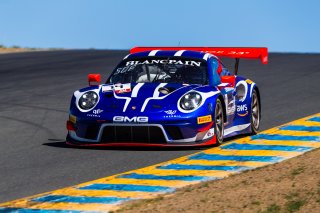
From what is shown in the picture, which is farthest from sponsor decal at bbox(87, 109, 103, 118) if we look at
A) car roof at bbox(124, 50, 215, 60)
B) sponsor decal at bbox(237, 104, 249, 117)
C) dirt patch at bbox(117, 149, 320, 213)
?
dirt patch at bbox(117, 149, 320, 213)

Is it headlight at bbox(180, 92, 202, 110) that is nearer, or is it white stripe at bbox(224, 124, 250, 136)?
headlight at bbox(180, 92, 202, 110)

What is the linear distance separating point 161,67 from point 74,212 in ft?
16.2

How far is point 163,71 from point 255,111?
170 centimetres

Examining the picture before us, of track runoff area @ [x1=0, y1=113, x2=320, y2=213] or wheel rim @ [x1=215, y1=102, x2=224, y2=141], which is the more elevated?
wheel rim @ [x1=215, y1=102, x2=224, y2=141]

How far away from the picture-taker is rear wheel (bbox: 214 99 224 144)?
38.9 feet

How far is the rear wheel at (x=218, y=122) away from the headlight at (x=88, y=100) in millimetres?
1409

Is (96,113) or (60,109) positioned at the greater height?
(96,113)

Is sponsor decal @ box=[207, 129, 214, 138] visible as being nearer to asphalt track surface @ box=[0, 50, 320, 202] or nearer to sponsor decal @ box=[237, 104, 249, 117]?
asphalt track surface @ box=[0, 50, 320, 202]

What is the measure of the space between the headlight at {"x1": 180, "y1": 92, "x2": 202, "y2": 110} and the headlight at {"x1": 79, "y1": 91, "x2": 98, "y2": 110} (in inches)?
40.3

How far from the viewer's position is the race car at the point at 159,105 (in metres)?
11.5

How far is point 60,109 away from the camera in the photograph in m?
16.6

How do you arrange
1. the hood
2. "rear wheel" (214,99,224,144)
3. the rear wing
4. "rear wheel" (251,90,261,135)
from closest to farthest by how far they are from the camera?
the hood
"rear wheel" (214,99,224,144)
"rear wheel" (251,90,261,135)
the rear wing

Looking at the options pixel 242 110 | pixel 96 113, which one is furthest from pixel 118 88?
pixel 242 110

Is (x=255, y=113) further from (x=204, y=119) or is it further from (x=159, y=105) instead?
(x=159, y=105)
